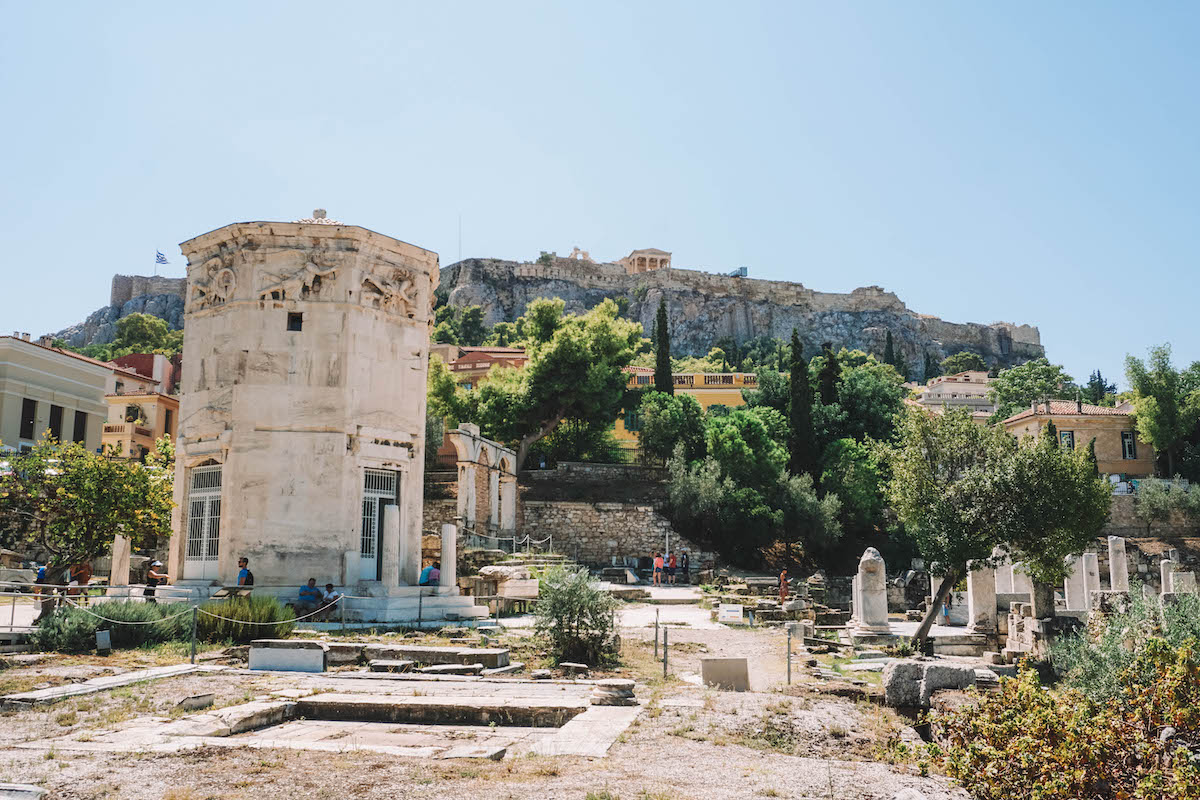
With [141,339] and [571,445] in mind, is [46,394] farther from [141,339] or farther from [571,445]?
[141,339]

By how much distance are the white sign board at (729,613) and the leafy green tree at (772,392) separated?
2912 centimetres

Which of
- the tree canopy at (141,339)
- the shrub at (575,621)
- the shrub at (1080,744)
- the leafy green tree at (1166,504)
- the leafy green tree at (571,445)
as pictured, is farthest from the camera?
the tree canopy at (141,339)

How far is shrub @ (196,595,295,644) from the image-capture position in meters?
14.7

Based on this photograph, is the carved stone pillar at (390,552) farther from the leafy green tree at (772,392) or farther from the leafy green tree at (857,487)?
the leafy green tree at (772,392)

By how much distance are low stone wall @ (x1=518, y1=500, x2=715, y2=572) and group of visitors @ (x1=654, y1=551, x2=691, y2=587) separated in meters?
1.00

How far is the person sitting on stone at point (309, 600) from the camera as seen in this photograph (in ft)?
56.4

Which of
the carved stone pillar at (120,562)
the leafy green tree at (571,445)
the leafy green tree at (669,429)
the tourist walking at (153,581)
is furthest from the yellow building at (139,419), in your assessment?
the carved stone pillar at (120,562)

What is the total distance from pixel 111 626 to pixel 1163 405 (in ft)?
189

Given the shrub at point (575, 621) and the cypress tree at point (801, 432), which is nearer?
the shrub at point (575, 621)

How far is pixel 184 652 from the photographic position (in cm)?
1353

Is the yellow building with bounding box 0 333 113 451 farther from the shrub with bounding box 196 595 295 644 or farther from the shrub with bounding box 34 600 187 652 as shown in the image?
the shrub with bounding box 196 595 295 644

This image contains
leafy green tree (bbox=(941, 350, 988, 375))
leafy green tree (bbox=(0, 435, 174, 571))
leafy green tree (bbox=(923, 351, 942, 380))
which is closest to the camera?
leafy green tree (bbox=(0, 435, 174, 571))

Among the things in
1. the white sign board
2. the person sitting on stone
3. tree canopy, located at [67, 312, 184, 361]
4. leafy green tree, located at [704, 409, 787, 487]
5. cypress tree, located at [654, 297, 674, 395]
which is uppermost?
tree canopy, located at [67, 312, 184, 361]

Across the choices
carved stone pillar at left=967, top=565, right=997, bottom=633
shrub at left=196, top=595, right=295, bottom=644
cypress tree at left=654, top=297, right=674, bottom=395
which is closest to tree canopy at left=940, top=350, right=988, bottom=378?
cypress tree at left=654, top=297, right=674, bottom=395
